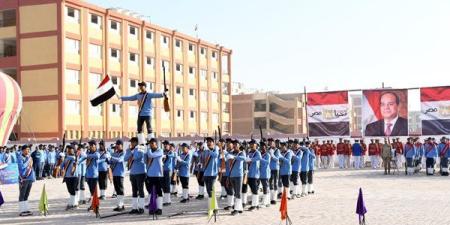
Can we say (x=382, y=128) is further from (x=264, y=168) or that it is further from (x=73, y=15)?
(x=73, y=15)

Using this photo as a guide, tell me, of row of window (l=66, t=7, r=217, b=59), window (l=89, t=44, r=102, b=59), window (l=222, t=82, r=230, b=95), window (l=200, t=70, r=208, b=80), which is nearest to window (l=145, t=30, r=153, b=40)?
row of window (l=66, t=7, r=217, b=59)

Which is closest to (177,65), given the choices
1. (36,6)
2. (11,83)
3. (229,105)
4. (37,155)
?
(229,105)

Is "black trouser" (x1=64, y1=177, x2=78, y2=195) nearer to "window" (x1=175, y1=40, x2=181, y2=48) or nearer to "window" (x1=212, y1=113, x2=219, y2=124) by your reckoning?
"window" (x1=175, y1=40, x2=181, y2=48)

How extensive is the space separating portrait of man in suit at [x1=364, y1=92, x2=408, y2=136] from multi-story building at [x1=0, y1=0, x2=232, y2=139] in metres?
17.7

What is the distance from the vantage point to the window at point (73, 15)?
176 feet

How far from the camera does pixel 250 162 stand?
17969 mm

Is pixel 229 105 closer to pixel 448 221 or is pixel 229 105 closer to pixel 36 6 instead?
pixel 36 6

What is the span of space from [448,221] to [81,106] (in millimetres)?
44350

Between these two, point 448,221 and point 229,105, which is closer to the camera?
point 448,221

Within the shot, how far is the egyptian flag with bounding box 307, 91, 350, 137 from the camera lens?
130 ft

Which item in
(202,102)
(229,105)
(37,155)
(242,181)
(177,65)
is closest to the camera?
(242,181)

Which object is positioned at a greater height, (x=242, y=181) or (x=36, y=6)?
(x=36, y=6)

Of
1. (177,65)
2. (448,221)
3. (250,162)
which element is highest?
→ (177,65)

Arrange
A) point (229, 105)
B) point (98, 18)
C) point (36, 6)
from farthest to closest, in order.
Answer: point (229, 105)
point (98, 18)
point (36, 6)
